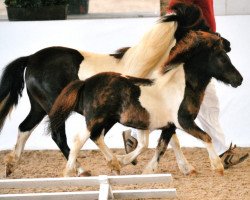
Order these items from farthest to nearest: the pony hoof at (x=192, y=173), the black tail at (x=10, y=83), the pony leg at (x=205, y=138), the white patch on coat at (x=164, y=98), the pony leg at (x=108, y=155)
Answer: the black tail at (x=10, y=83)
the pony hoof at (x=192, y=173)
the pony leg at (x=108, y=155)
the white patch on coat at (x=164, y=98)
the pony leg at (x=205, y=138)

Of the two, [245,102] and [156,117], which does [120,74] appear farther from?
[245,102]

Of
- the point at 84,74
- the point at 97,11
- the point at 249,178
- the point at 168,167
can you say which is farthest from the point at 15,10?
the point at 249,178

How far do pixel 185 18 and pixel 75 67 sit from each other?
94cm

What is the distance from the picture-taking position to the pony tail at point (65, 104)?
5734 millimetres

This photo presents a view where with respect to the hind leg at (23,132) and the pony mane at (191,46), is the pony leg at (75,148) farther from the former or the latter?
the pony mane at (191,46)

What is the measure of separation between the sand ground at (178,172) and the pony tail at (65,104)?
1.68 feet

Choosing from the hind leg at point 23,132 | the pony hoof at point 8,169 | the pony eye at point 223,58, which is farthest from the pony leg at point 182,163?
the pony hoof at point 8,169

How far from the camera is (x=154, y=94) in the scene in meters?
5.75

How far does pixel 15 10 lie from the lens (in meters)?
7.50

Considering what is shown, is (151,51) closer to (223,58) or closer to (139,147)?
(223,58)

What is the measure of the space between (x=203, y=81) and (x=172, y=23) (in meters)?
0.50

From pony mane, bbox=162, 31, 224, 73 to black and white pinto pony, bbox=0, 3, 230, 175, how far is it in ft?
0.42

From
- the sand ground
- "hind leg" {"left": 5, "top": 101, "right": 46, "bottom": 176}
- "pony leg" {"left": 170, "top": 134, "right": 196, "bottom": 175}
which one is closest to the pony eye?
"pony leg" {"left": 170, "top": 134, "right": 196, "bottom": 175}

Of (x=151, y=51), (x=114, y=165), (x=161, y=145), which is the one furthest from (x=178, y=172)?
(x=151, y=51)
